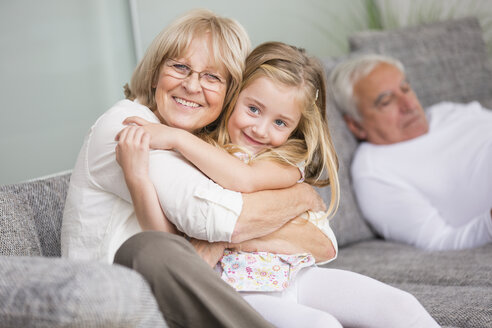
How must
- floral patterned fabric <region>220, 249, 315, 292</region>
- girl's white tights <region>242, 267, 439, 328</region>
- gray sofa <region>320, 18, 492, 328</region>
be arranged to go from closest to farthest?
girl's white tights <region>242, 267, 439, 328</region> → floral patterned fabric <region>220, 249, 315, 292</region> → gray sofa <region>320, 18, 492, 328</region>

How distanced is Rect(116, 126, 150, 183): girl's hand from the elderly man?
1.25m

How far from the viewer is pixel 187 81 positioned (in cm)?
133

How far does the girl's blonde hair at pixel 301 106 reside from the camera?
55.0 inches

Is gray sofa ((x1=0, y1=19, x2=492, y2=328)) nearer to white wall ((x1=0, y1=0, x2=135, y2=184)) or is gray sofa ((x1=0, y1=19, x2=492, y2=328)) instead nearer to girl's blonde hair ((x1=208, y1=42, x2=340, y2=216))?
girl's blonde hair ((x1=208, y1=42, x2=340, y2=216))

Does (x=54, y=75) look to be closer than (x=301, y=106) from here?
No

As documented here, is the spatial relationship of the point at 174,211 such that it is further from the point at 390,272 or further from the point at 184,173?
the point at 390,272

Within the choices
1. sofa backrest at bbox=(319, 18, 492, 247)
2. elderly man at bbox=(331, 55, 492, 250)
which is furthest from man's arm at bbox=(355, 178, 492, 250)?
sofa backrest at bbox=(319, 18, 492, 247)

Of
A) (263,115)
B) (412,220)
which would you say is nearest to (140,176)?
(263,115)

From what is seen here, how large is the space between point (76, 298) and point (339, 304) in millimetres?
655

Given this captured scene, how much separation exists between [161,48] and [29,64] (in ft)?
2.88

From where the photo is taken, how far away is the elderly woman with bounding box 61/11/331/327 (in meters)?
0.94

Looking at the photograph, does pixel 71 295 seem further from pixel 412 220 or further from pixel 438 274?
pixel 412 220

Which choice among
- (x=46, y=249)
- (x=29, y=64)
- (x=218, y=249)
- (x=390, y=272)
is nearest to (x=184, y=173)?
(x=218, y=249)

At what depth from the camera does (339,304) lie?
1.25 meters
